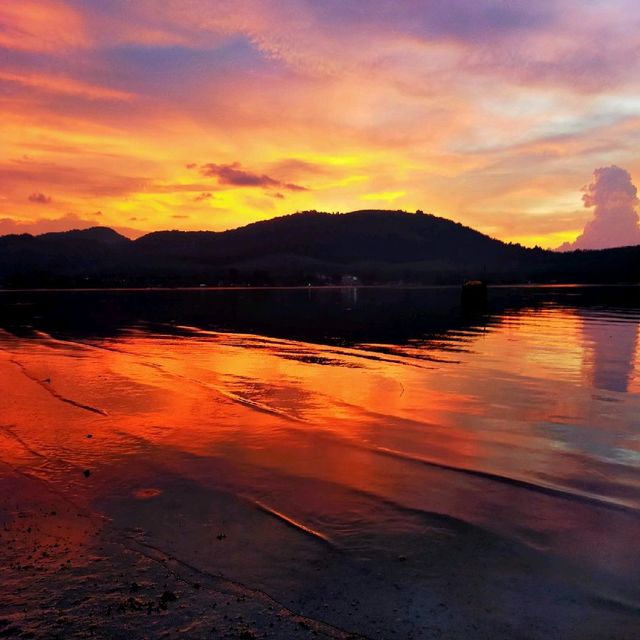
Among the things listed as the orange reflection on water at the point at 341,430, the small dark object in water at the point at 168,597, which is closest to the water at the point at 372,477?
the orange reflection on water at the point at 341,430

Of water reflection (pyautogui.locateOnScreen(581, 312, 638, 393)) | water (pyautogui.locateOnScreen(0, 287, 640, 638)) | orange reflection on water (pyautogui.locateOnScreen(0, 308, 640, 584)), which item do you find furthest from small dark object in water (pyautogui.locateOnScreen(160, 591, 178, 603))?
water reflection (pyautogui.locateOnScreen(581, 312, 638, 393))

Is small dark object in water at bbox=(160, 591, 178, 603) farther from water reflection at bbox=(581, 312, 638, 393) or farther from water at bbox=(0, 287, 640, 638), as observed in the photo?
water reflection at bbox=(581, 312, 638, 393)

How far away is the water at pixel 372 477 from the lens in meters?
7.22

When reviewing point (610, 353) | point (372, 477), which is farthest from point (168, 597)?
point (610, 353)

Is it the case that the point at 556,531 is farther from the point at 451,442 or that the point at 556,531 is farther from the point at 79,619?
the point at 79,619

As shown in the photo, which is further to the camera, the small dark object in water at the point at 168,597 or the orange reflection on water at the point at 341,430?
the orange reflection on water at the point at 341,430

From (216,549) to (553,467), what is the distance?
7.57 meters

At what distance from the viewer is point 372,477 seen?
38.2 feet

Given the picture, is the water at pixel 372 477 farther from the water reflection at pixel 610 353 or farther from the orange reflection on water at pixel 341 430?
the water reflection at pixel 610 353

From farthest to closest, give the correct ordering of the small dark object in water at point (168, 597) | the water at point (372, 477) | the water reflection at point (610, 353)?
1. the water reflection at point (610, 353)
2. the water at point (372, 477)
3. the small dark object in water at point (168, 597)

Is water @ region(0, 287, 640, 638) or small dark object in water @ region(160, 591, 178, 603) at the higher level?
small dark object in water @ region(160, 591, 178, 603)

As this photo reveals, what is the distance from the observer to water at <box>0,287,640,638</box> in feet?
23.7

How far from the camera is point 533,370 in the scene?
25156mm

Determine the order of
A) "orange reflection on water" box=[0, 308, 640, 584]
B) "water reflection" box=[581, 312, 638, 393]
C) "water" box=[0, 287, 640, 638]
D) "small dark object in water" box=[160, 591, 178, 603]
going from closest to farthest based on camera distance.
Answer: "small dark object in water" box=[160, 591, 178, 603] < "water" box=[0, 287, 640, 638] < "orange reflection on water" box=[0, 308, 640, 584] < "water reflection" box=[581, 312, 638, 393]
